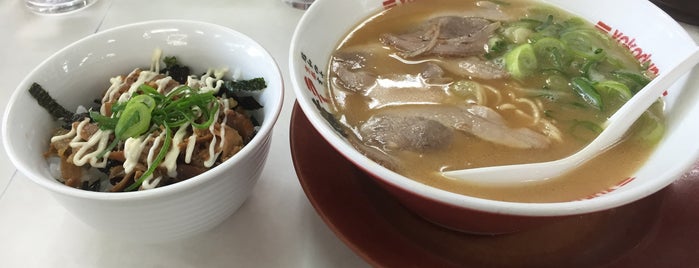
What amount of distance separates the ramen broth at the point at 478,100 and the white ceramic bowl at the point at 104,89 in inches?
7.9

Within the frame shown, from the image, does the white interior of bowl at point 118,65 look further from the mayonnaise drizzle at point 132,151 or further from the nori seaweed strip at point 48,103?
the mayonnaise drizzle at point 132,151

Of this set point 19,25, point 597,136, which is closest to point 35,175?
point 597,136

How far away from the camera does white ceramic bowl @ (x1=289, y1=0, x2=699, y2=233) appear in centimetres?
74

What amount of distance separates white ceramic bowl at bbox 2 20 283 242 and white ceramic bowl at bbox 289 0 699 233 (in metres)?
0.10

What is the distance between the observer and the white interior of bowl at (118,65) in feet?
3.23

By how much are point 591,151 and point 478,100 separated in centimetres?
25

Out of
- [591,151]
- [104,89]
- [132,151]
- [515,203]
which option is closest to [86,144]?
[132,151]

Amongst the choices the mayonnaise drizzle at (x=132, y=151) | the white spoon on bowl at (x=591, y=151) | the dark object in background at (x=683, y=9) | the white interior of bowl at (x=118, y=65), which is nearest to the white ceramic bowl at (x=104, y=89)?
the white interior of bowl at (x=118, y=65)

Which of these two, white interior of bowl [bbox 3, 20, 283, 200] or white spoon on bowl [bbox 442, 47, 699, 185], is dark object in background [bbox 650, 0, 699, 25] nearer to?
white spoon on bowl [bbox 442, 47, 699, 185]

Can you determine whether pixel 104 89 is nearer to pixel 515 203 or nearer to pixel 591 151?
pixel 515 203

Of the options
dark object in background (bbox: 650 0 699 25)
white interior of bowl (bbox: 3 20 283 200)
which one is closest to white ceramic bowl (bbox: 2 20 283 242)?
white interior of bowl (bbox: 3 20 283 200)

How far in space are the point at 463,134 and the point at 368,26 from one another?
41 cm

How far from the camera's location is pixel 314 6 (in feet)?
3.68

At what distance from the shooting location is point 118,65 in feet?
3.92
